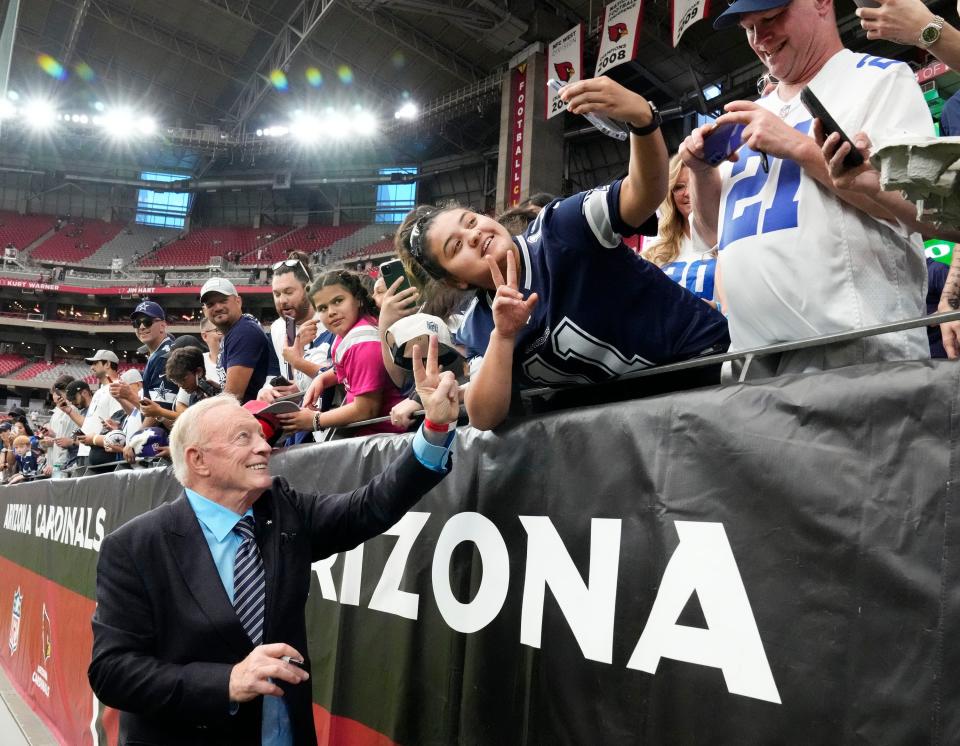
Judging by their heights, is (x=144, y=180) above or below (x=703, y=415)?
above

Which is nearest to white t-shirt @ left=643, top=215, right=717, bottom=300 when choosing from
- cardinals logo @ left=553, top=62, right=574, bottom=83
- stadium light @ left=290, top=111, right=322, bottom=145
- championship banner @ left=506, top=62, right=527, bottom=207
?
cardinals logo @ left=553, top=62, right=574, bottom=83

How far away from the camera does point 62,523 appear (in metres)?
5.00

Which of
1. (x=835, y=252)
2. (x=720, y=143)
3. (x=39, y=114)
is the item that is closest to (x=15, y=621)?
(x=720, y=143)

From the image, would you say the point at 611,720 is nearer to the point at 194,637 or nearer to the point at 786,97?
the point at 194,637

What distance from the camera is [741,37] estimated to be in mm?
15703

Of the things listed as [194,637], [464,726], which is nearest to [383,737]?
[464,726]

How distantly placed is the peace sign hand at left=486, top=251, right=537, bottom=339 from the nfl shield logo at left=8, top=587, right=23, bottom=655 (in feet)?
19.6

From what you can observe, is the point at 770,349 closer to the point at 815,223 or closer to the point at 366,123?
the point at 815,223

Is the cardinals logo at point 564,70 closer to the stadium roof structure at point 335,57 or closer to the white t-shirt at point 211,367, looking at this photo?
the stadium roof structure at point 335,57

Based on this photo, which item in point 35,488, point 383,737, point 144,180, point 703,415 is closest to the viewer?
point 703,415

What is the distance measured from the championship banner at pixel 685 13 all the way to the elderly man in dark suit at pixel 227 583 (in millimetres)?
11133

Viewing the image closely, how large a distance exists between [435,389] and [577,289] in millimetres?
481

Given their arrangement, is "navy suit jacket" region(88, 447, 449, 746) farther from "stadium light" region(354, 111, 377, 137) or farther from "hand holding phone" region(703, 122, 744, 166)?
"stadium light" region(354, 111, 377, 137)

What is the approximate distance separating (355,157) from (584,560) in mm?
28924
